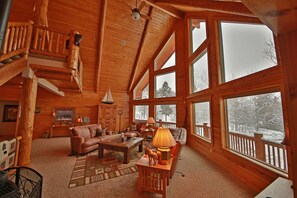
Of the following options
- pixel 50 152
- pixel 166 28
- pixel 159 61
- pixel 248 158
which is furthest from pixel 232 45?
pixel 50 152

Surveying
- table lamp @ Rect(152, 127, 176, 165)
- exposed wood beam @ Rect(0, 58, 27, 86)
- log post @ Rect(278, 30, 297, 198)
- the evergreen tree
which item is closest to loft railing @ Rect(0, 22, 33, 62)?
exposed wood beam @ Rect(0, 58, 27, 86)

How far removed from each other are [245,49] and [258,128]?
192cm

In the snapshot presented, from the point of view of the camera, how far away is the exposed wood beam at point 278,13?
0.63 m

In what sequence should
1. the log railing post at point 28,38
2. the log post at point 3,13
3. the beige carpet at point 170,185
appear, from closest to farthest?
the log post at point 3,13 → the beige carpet at point 170,185 → the log railing post at point 28,38

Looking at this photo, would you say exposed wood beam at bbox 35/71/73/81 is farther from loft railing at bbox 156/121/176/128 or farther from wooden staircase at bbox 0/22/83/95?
loft railing at bbox 156/121/176/128

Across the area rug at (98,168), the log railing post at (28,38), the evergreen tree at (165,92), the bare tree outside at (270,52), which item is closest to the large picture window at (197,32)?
the evergreen tree at (165,92)

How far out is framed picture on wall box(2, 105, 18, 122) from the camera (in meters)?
7.29

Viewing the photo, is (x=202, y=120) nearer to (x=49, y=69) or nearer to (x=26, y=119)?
(x=49, y=69)

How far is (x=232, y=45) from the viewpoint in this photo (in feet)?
12.3

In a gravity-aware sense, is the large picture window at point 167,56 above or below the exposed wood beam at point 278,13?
above

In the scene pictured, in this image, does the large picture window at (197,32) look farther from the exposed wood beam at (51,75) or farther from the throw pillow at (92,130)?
the throw pillow at (92,130)

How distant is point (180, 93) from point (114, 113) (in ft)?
15.1

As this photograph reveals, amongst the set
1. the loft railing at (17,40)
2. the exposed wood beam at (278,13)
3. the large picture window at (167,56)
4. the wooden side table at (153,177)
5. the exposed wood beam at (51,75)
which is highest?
the large picture window at (167,56)

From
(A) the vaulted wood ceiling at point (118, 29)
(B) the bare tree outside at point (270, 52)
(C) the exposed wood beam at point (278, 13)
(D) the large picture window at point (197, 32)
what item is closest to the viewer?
(C) the exposed wood beam at point (278, 13)
